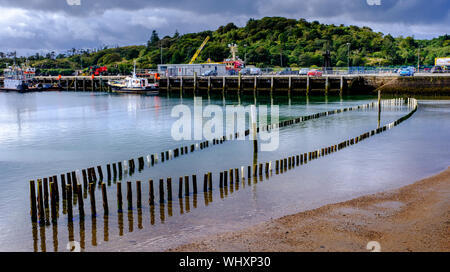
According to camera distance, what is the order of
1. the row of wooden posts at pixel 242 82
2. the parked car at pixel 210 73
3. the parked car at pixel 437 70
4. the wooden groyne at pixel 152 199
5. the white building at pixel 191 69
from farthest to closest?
1. the white building at pixel 191 69
2. the parked car at pixel 210 73
3. the parked car at pixel 437 70
4. the row of wooden posts at pixel 242 82
5. the wooden groyne at pixel 152 199

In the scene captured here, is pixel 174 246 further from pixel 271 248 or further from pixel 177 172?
pixel 177 172

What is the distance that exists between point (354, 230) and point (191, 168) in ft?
50.3

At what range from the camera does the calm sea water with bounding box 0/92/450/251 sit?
19.3 m

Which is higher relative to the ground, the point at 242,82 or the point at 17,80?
the point at 17,80

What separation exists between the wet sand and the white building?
337ft

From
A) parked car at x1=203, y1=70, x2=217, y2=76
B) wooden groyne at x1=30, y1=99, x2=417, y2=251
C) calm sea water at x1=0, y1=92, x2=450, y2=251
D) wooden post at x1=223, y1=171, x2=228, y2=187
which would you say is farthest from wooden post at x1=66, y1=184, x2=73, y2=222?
parked car at x1=203, y1=70, x2=217, y2=76

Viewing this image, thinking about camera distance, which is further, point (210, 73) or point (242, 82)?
point (210, 73)

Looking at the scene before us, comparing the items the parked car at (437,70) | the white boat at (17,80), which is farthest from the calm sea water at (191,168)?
the white boat at (17,80)

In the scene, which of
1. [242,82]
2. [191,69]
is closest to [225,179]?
[242,82]

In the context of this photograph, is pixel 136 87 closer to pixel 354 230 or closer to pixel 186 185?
pixel 186 185

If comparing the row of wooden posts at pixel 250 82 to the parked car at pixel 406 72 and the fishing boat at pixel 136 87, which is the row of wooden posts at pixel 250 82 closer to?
the fishing boat at pixel 136 87

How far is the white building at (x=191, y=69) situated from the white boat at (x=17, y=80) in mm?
39848

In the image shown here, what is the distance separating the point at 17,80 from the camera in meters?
137

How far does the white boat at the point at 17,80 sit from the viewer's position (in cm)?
13338
